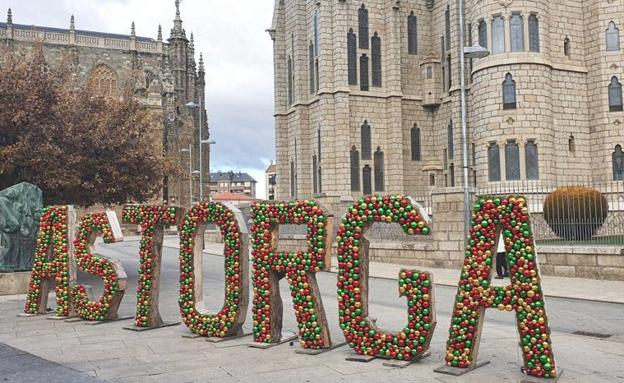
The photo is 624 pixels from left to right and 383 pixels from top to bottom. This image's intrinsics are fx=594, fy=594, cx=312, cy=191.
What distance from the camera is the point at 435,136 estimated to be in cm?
3291

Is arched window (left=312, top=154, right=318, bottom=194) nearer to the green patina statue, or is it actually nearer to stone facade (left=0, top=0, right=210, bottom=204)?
the green patina statue

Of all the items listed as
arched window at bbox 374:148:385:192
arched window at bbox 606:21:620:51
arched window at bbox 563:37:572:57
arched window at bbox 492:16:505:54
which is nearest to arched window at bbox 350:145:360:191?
arched window at bbox 374:148:385:192

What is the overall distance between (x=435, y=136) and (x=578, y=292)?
21.0m

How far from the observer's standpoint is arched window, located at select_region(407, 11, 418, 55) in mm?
32625

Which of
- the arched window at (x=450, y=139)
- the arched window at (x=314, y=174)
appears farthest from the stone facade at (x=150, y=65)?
the arched window at (x=450, y=139)

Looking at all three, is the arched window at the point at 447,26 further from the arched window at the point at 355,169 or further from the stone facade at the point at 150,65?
the stone facade at the point at 150,65

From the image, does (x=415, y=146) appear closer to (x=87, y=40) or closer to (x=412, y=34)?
(x=412, y=34)

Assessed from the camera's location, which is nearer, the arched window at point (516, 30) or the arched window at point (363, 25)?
the arched window at point (516, 30)

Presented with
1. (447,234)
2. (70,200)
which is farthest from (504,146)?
(70,200)

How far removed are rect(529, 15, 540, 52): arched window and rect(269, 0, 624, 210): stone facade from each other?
4 centimetres

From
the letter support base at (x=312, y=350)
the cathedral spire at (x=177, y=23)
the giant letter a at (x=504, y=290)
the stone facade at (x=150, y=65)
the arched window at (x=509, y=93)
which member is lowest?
the letter support base at (x=312, y=350)

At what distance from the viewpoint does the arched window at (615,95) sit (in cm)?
2619

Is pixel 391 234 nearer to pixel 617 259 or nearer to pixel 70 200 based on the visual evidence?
pixel 617 259

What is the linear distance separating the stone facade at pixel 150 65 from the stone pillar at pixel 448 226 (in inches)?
1690
